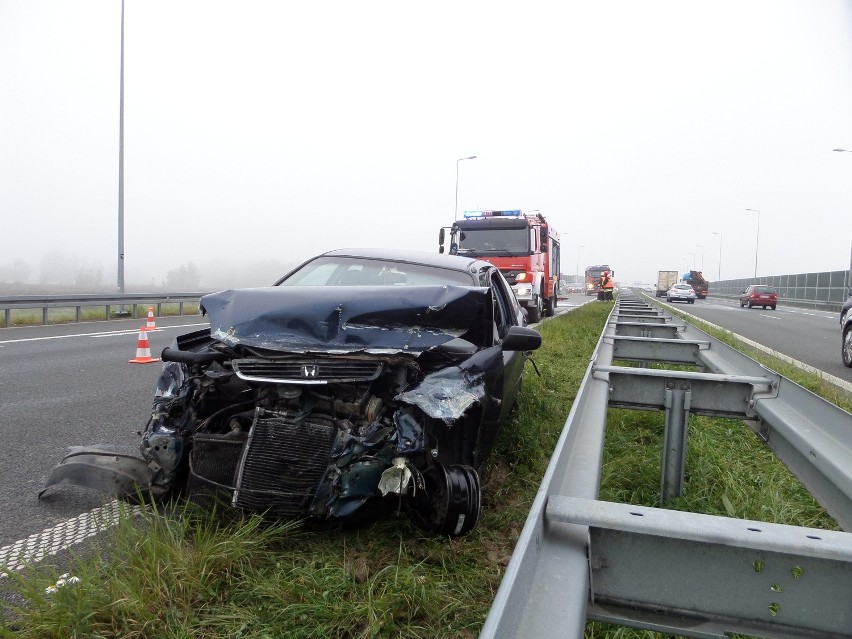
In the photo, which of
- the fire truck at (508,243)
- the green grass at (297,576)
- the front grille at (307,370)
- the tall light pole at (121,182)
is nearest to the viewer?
the green grass at (297,576)

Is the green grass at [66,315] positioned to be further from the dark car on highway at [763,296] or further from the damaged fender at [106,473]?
the dark car on highway at [763,296]

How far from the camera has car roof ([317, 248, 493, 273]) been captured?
4.90 m

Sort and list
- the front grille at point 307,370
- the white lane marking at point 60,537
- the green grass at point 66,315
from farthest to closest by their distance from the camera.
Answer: the green grass at point 66,315, the front grille at point 307,370, the white lane marking at point 60,537

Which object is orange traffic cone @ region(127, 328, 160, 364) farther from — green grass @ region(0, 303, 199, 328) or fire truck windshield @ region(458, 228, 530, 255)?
fire truck windshield @ region(458, 228, 530, 255)

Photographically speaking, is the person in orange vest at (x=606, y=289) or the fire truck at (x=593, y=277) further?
the fire truck at (x=593, y=277)

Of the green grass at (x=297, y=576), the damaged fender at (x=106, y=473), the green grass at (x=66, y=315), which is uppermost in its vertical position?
the damaged fender at (x=106, y=473)

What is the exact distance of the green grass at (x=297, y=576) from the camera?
223cm

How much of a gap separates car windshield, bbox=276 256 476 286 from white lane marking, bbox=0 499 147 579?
2.13 metres

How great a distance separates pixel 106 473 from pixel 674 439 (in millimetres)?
2969

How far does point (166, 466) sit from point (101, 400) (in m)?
3.63

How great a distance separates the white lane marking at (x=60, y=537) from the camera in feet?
9.32

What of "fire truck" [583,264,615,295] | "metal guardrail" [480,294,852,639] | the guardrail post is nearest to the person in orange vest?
"fire truck" [583,264,615,295]

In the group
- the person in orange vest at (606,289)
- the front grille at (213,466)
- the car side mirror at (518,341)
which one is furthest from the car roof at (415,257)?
the person in orange vest at (606,289)

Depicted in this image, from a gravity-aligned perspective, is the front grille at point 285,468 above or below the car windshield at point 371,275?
below
